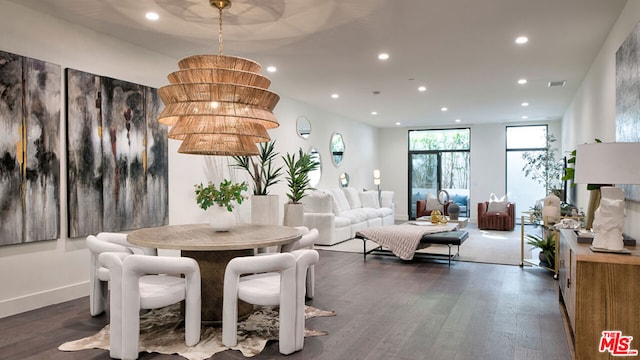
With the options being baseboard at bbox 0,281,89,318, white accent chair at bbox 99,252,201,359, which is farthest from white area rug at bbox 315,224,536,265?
white accent chair at bbox 99,252,201,359

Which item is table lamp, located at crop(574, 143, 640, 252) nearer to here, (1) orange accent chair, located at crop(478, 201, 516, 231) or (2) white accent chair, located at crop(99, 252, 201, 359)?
(2) white accent chair, located at crop(99, 252, 201, 359)

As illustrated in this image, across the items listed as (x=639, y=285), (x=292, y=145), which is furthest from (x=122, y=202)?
(x=639, y=285)

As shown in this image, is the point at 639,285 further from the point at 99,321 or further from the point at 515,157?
the point at 515,157

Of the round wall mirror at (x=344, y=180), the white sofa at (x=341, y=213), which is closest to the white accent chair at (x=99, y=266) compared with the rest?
the white sofa at (x=341, y=213)

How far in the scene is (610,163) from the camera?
278 centimetres

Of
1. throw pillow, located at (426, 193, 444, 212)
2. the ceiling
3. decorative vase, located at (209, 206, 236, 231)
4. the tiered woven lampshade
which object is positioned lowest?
throw pillow, located at (426, 193, 444, 212)

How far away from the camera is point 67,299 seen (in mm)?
4531

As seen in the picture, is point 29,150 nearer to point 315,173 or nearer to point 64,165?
point 64,165

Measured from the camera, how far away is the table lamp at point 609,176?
271cm

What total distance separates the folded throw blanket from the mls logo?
378 centimetres

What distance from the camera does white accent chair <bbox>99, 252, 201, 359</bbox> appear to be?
3.03 m

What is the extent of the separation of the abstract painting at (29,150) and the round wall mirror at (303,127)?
17.1ft

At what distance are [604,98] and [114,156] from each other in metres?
5.68

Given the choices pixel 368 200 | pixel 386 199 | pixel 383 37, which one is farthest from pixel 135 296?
pixel 386 199
